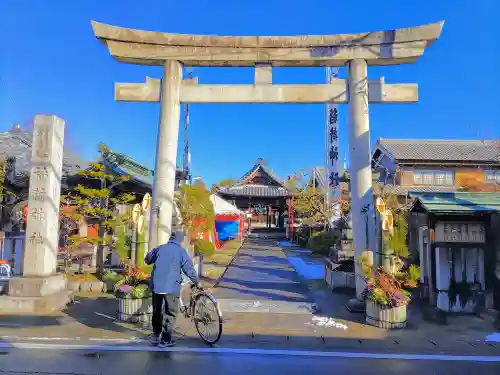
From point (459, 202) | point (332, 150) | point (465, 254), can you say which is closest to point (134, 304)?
point (465, 254)

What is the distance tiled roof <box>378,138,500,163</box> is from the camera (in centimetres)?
2770

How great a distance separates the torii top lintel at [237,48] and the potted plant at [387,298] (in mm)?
5087

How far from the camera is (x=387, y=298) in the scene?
6605mm

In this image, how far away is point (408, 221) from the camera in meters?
10.8

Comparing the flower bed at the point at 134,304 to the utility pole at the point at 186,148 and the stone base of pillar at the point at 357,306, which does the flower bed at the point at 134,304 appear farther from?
the utility pole at the point at 186,148

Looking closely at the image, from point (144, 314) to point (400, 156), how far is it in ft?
85.6

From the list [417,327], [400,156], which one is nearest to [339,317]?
[417,327]

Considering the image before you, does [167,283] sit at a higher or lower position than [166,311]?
higher

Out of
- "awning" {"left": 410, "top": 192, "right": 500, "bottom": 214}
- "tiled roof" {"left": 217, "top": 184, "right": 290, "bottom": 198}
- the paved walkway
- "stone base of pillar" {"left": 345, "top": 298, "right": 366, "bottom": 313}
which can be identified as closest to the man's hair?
the paved walkway

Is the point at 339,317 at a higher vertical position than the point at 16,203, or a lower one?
lower

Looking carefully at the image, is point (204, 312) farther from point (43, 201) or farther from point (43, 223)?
point (43, 201)

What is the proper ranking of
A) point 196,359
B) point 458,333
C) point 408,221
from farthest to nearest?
1. point 408,221
2. point 458,333
3. point 196,359

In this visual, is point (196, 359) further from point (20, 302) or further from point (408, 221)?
point (408, 221)

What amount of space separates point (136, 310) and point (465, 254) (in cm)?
715
